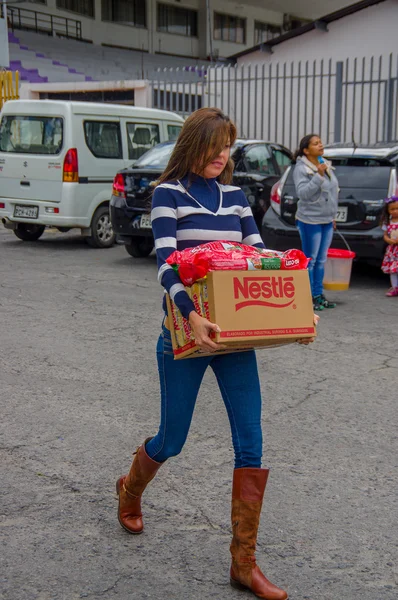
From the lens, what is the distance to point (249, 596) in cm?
298

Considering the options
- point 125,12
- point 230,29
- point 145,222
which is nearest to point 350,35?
point 145,222

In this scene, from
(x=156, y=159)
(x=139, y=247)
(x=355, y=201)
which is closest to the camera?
(x=355, y=201)

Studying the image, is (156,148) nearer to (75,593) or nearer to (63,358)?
(63,358)

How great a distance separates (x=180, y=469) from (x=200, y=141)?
1788 millimetres

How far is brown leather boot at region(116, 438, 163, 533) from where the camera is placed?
3.35 metres

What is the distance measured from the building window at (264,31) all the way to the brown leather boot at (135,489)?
→ 4219 cm

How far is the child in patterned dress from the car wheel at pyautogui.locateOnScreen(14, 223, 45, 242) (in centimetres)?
591

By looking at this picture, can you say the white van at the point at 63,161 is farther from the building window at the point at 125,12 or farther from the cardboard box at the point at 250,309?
the building window at the point at 125,12

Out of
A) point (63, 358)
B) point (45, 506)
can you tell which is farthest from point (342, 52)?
point (45, 506)

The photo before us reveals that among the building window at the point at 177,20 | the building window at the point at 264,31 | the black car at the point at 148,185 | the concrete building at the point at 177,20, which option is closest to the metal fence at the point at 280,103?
the black car at the point at 148,185

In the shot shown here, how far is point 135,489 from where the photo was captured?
341cm

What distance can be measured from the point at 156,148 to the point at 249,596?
889 cm

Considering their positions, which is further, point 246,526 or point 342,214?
point 342,214

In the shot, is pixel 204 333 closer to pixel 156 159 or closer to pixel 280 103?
pixel 156 159
